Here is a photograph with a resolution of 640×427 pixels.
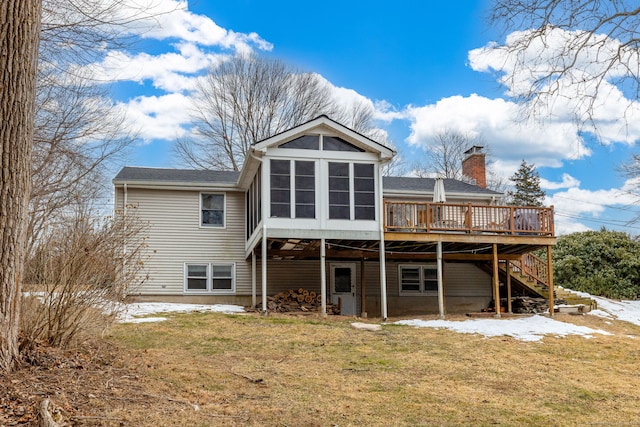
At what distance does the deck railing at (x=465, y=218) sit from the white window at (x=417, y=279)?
149 inches

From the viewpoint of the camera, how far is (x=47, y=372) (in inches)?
248

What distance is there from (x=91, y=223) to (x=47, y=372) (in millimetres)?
2140

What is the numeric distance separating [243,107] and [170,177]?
12.2m

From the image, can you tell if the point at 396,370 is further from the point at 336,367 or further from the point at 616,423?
the point at 616,423

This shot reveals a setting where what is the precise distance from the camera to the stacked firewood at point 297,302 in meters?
17.4

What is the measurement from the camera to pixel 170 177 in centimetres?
1962

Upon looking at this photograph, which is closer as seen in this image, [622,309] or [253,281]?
[253,281]

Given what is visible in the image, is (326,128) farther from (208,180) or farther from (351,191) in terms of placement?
(208,180)

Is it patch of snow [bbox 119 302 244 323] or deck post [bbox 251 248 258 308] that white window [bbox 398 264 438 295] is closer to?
deck post [bbox 251 248 258 308]

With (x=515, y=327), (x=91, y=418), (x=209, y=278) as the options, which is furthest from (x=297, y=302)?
(x=91, y=418)

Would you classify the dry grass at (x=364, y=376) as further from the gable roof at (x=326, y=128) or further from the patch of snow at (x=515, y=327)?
the gable roof at (x=326, y=128)

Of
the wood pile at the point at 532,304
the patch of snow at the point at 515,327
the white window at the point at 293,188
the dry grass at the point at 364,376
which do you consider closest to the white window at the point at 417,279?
the wood pile at the point at 532,304

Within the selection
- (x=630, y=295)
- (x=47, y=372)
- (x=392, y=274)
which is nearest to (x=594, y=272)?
(x=630, y=295)

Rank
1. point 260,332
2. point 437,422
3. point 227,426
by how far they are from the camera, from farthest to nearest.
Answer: point 260,332 → point 437,422 → point 227,426
